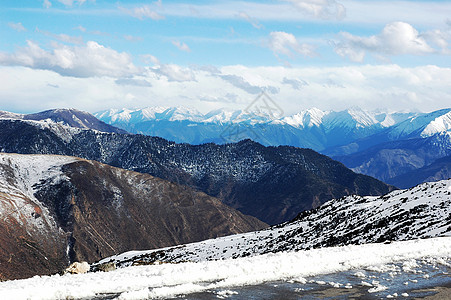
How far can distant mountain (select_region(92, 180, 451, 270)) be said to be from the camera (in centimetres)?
4844

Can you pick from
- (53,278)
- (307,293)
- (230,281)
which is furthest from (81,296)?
(307,293)

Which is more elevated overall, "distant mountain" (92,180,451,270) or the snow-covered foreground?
the snow-covered foreground

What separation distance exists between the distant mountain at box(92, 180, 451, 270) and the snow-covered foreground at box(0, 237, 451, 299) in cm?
1070

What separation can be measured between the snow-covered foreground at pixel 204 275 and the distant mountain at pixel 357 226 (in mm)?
10698

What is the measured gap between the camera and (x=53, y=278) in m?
21.5

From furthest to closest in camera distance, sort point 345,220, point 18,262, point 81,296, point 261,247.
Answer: point 18,262 < point 261,247 < point 345,220 < point 81,296

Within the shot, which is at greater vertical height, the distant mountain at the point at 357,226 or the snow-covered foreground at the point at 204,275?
the snow-covered foreground at the point at 204,275

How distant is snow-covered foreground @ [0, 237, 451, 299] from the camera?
1858 centimetres

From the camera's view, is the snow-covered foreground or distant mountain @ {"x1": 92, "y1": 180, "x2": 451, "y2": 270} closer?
the snow-covered foreground

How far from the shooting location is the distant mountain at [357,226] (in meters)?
48.4

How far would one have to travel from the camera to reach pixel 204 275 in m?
21.9

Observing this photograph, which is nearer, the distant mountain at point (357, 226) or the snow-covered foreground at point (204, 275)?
the snow-covered foreground at point (204, 275)

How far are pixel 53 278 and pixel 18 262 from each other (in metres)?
200

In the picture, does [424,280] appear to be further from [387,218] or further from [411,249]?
[387,218]
